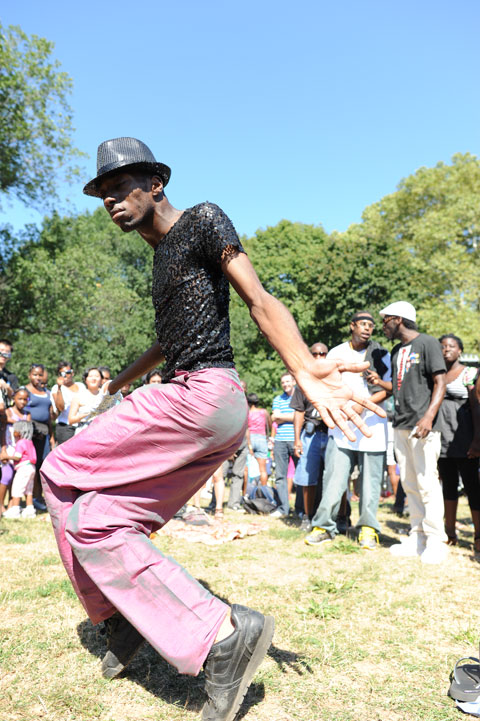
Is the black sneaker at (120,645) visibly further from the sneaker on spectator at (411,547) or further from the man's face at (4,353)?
the man's face at (4,353)

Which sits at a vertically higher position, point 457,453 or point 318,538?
point 457,453

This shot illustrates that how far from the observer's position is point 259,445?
1138 centimetres

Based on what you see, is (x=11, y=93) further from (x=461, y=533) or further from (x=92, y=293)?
(x=461, y=533)

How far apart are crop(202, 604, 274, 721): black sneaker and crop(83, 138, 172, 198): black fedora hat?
6.24ft

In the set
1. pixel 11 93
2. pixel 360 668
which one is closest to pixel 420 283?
pixel 11 93

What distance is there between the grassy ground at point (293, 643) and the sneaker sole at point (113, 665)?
0.04m

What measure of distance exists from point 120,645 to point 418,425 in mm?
3626

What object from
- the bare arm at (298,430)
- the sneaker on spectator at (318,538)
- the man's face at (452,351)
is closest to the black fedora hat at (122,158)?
the sneaker on spectator at (318,538)

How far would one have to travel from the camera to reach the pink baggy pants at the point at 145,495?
222cm

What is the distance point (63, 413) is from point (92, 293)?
16.4 m

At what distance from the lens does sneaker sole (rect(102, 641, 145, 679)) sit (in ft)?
8.79

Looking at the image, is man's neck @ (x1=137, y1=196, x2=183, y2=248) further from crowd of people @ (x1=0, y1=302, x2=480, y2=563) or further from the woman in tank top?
the woman in tank top

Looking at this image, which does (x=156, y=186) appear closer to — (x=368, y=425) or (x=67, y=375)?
(x=368, y=425)

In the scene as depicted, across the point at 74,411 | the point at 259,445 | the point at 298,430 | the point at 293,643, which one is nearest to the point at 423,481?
the point at 298,430
